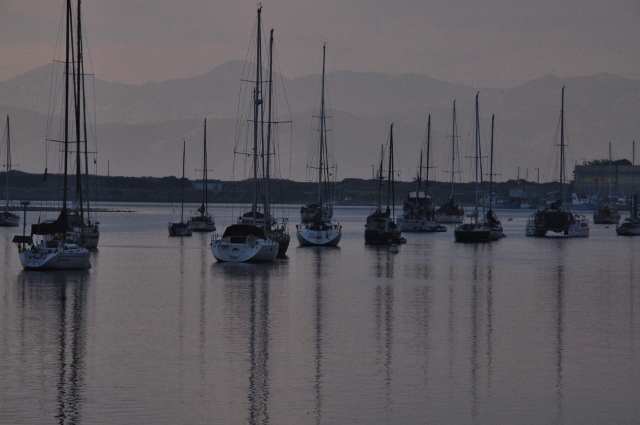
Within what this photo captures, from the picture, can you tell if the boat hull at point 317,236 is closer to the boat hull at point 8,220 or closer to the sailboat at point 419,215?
the sailboat at point 419,215

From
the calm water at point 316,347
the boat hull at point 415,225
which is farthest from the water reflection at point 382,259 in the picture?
the boat hull at point 415,225

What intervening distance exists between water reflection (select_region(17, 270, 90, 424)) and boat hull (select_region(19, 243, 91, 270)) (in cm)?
53

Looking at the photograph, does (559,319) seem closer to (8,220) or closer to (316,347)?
(316,347)

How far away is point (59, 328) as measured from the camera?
34688 millimetres

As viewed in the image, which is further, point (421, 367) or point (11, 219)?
Answer: point (11, 219)

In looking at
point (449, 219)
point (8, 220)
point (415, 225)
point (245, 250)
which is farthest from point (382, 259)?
point (449, 219)

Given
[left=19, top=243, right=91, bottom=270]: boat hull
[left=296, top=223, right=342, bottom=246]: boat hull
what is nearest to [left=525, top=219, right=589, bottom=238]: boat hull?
[left=296, top=223, right=342, bottom=246]: boat hull

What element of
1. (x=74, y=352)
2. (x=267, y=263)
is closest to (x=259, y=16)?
(x=267, y=263)

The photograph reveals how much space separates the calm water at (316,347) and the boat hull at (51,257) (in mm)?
716

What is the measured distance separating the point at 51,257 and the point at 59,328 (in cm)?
2066

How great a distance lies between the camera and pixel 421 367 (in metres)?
28.0

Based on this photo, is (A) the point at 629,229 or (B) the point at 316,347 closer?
(B) the point at 316,347

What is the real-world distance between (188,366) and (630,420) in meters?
10.5

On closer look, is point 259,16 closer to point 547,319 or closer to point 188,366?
point 547,319
